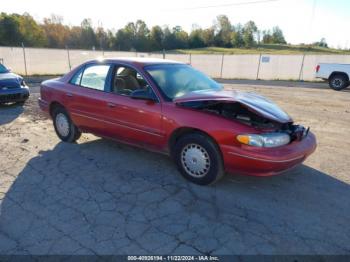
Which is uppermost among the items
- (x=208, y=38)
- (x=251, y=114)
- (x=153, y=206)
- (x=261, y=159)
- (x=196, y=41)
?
(x=208, y=38)

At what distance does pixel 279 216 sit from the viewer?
3.20 meters

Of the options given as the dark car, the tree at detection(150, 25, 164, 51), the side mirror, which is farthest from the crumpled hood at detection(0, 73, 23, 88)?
the tree at detection(150, 25, 164, 51)

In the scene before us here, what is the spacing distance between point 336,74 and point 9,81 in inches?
577

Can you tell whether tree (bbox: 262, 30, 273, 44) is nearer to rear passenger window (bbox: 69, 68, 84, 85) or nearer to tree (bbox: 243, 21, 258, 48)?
tree (bbox: 243, 21, 258, 48)

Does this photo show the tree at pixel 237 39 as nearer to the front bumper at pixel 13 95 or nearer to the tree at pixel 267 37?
the tree at pixel 267 37

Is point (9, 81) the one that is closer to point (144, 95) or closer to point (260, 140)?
point (144, 95)

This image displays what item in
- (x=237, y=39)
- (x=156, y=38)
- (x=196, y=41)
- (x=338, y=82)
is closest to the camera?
(x=338, y=82)

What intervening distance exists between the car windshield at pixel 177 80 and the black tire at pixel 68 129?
6.36 ft

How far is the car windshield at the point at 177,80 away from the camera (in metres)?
4.16

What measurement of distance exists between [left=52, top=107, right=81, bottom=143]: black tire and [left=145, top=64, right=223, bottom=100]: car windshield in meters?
1.94

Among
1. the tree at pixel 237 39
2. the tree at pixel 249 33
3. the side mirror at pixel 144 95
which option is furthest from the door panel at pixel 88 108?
the tree at pixel 249 33

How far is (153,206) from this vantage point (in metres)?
A: 3.35

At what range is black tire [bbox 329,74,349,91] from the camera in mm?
14742

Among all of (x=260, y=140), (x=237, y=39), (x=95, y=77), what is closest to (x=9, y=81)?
(x=95, y=77)
